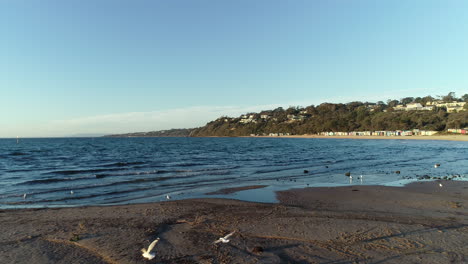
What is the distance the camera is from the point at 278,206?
37.7 feet

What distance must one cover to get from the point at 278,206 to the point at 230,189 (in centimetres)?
482

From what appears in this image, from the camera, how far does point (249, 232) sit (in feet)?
26.3

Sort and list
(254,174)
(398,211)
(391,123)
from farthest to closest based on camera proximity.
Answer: (391,123), (254,174), (398,211)

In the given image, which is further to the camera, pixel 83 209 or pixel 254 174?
pixel 254 174

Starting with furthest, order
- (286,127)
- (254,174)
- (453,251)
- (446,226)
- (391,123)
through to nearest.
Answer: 1. (286,127)
2. (391,123)
3. (254,174)
4. (446,226)
5. (453,251)

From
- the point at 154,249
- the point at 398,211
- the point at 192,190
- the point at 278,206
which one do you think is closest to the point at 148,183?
the point at 192,190

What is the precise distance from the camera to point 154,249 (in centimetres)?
679

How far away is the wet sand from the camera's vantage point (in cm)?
639

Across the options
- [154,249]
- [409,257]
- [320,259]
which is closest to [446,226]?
[409,257]

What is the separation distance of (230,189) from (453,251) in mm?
10585

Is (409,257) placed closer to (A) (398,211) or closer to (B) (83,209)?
(A) (398,211)

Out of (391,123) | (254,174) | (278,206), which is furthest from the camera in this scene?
(391,123)

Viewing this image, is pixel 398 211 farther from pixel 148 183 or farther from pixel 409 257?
pixel 148 183

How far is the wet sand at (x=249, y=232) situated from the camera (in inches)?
252
